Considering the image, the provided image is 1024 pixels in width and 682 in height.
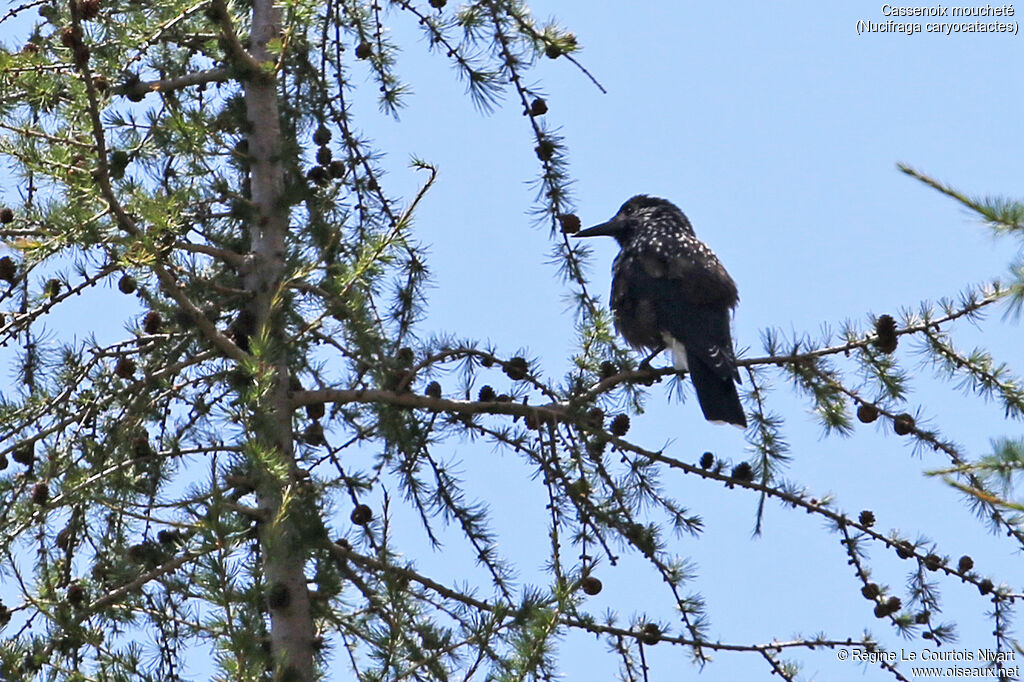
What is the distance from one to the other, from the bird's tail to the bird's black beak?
4.35ft

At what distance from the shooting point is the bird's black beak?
593 cm

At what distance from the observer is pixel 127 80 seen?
13.3ft

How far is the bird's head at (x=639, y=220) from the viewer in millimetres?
5840

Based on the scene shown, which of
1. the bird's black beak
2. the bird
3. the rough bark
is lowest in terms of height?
the rough bark

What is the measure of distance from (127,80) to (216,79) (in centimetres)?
29

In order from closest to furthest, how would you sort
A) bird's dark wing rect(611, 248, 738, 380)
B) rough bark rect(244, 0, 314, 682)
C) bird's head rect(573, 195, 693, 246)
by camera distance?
rough bark rect(244, 0, 314, 682)
bird's dark wing rect(611, 248, 738, 380)
bird's head rect(573, 195, 693, 246)

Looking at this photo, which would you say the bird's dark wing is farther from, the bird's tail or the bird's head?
the bird's head

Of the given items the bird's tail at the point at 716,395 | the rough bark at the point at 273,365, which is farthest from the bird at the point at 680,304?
the rough bark at the point at 273,365

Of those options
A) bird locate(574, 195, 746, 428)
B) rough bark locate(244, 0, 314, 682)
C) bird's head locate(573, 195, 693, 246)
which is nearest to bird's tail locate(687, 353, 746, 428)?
bird locate(574, 195, 746, 428)

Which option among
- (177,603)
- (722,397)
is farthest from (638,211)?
(177,603)

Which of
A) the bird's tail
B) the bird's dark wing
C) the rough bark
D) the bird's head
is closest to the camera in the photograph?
the rough bark

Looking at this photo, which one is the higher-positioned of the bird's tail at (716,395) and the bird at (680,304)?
the bird at (680,304)

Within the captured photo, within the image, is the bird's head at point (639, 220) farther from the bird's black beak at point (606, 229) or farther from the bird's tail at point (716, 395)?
the bird's tail at point (716, 395)

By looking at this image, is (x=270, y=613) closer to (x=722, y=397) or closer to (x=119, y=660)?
(x=119, y=660)
